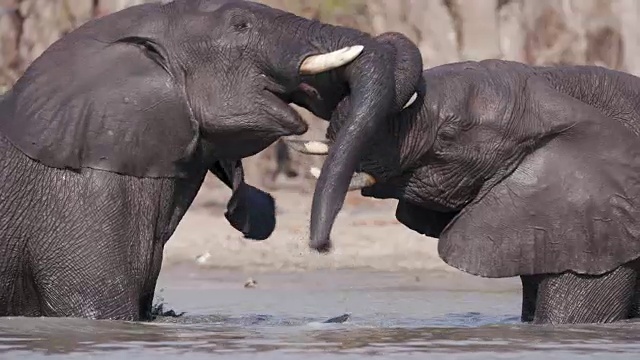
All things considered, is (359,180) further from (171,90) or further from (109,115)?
(109,115)

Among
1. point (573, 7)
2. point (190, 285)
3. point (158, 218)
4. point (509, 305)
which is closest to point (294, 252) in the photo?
point (190, 285)

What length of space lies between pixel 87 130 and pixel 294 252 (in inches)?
302

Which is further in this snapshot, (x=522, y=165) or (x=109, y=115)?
(x=522, y=165)

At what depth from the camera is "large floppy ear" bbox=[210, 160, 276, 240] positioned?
39.4 ft

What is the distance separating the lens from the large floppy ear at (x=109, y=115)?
36.5 ft

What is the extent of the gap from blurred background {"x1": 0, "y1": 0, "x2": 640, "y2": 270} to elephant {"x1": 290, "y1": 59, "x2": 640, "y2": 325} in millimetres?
7290

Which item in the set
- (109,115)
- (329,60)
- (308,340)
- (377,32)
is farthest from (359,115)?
(377,32)

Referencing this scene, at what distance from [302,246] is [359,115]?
8042 millimetres

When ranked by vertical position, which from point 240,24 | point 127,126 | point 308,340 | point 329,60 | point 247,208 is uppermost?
point 240,24

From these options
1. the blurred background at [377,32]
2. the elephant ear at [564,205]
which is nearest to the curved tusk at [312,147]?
the elephant ear at [564,205]

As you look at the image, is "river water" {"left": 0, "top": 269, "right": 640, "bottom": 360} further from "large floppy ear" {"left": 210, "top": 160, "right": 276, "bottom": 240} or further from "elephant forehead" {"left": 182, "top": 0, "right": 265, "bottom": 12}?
"elephant forehead" {"left": 182, "top": 0, "right": 265, "bottom": 12}

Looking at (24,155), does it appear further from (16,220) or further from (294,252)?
(294,252)

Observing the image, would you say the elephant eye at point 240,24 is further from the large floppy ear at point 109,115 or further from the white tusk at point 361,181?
the white tusk at point 361,181

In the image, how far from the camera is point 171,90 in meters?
11.2
